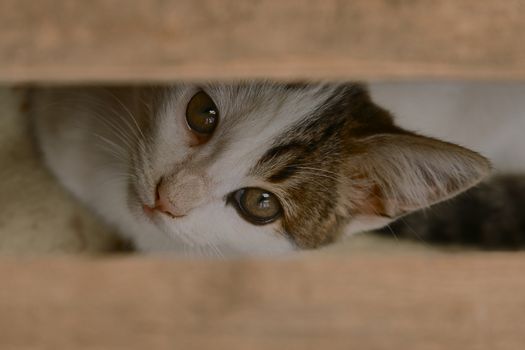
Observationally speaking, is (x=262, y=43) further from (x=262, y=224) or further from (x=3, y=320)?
(x=262, y=224)

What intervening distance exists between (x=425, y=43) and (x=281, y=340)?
45cm

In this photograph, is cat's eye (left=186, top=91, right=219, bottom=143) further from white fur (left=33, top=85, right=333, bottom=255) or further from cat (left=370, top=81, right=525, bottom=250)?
cat (left=370, top=81, right=525, bottom=250)

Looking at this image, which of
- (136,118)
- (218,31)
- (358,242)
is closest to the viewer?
(218,31)

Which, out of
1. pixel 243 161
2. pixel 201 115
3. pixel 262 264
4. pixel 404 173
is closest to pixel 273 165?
pixel 243 161

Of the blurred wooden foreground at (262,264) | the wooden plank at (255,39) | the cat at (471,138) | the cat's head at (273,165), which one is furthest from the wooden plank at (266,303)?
the cat at (471,138)

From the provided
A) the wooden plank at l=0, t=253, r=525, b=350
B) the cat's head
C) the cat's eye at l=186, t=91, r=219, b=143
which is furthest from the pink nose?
the wooden plank at l=0, t=253, r=525, b=350

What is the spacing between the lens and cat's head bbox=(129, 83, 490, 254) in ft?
4.14

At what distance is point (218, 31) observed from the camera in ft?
2.52

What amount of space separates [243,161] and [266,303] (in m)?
0.48

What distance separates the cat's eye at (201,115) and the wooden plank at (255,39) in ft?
1.64

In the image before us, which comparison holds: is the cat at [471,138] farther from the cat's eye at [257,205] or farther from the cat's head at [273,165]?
the cat's eye at [257,205]

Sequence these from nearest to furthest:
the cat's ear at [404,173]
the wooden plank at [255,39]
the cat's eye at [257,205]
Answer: the wooden plank at [255,39]
the cat's ear at [404,173]
the cat's eye at [257,205]

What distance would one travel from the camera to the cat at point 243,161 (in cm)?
127

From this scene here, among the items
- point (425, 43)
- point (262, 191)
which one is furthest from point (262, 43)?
point (262, 191)
